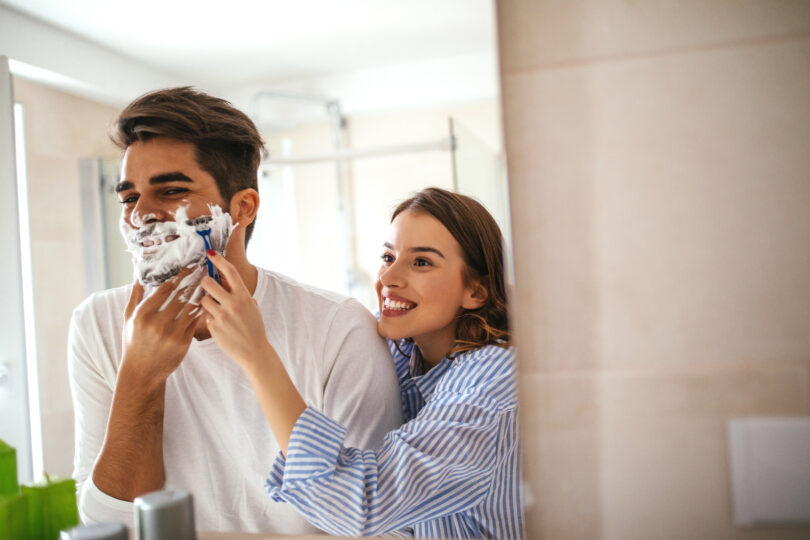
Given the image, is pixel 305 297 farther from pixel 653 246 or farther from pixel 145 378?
pixel 653 246

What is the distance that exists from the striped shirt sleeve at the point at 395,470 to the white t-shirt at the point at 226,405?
0.04 meters

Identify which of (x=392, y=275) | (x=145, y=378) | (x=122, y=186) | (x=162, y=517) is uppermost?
(x=122, y=186)

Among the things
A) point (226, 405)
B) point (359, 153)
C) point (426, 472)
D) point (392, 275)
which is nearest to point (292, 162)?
point (359, 153)

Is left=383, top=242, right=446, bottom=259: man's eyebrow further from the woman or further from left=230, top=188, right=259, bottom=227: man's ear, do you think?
left=230, top=188, right=259, bottom=227: man's ear

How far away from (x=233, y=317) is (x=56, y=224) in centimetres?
23

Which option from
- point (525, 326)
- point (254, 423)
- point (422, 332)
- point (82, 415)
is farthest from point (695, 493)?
point (82, 415)

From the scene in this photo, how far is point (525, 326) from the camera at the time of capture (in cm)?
54

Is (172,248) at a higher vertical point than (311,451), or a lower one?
higher

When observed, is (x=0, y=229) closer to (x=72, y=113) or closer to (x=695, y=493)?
(x=72, y=113)

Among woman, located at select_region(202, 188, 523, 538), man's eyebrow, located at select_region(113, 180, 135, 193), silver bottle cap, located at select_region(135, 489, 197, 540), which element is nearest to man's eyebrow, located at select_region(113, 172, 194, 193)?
man's eyebrow, located at select_region(113, 180, 135, 193)

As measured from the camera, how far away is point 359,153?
0.70 m

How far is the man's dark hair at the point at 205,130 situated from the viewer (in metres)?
0.61

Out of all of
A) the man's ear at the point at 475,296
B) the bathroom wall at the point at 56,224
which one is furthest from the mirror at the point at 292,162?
the man's ear at the point at 475,296

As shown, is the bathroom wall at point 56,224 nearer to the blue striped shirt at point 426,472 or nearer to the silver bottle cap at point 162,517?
the silver bottle cap at point 162,517
